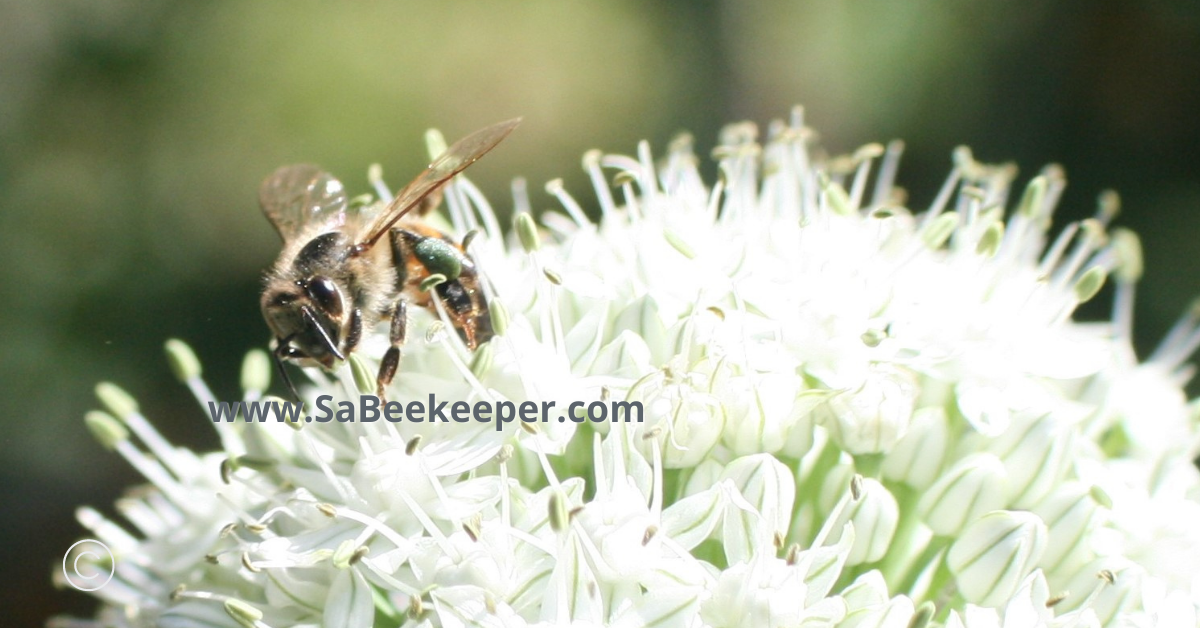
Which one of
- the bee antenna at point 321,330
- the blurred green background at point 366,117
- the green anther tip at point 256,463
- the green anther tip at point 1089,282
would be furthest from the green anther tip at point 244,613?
the blurred green background at point 366,117

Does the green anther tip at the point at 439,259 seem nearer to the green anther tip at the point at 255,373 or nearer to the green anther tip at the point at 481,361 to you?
the green anther tip at the point at 481,361

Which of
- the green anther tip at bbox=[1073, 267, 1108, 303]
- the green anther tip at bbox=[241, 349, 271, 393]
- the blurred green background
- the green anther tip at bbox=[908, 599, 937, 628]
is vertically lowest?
the blurred green background

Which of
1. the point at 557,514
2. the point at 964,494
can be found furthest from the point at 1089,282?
the point at 557,514

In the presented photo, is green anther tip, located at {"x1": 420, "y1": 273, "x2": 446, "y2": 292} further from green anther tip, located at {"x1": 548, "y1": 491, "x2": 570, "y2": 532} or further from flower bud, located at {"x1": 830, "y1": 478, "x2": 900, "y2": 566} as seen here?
flower bud, located at {"x1": 830, "y1": 478, "x2": 900, "y2": 566}

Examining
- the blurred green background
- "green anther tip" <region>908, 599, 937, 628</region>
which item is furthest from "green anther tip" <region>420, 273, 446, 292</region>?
the blurred green background

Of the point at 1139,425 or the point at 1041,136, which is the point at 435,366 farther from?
the point at 1041,136

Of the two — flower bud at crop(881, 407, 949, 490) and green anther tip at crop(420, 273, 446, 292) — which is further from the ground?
green anther tip at crop(420, 273, 446, 292)

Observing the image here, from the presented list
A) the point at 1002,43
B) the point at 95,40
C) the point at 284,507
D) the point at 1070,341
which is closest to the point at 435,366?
the point at 284,507

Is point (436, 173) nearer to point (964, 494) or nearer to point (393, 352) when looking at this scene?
A: point (393, 352)
